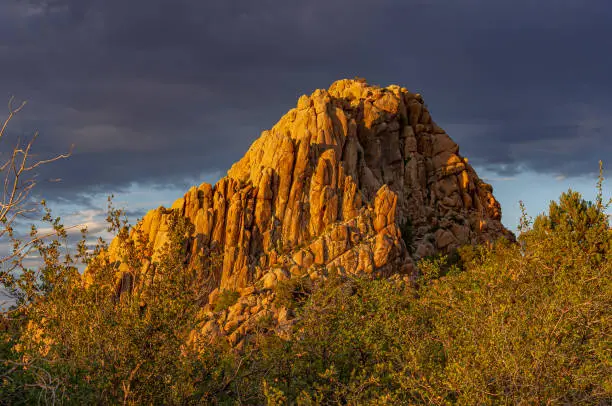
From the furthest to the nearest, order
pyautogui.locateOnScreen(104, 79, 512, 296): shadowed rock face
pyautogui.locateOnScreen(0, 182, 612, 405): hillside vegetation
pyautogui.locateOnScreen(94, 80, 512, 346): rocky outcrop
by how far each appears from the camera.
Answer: pyautogui.locateOnScreen(104, 79, 512, 296): shadowed rock face < pyautogui.locateOnScreen(94, 80, 512, 346): rocky outcrop < pyautogui.locateOnScreen(0, 182, 612, 405): hillside vegetation

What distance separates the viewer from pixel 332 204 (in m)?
88.8

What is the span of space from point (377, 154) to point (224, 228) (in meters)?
34.9

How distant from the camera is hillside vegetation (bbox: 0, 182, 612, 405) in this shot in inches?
574

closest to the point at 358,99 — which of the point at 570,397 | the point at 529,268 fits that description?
the point at 529,268

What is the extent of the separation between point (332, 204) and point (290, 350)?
69.7 m

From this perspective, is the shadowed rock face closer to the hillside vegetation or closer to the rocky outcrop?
the rocky outcrop

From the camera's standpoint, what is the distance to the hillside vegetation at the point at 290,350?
14.6 metres

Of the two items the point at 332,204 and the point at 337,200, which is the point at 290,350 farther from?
the point at 337,200

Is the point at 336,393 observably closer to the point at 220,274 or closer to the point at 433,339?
the point at 433,339

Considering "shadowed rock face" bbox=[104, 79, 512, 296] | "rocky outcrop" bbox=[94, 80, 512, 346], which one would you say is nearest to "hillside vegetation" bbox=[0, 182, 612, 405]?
"rocky outcrop" bbox=[94, 80, 512, 346]

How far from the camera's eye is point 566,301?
18.9 meters

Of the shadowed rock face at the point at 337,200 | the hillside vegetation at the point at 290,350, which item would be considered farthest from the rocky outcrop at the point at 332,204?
the hillside vegetation at the point at 290,350

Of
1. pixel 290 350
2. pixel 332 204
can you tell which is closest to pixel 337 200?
pixel 332 204

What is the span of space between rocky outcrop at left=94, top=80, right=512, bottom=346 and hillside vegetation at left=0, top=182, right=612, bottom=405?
160 feet
